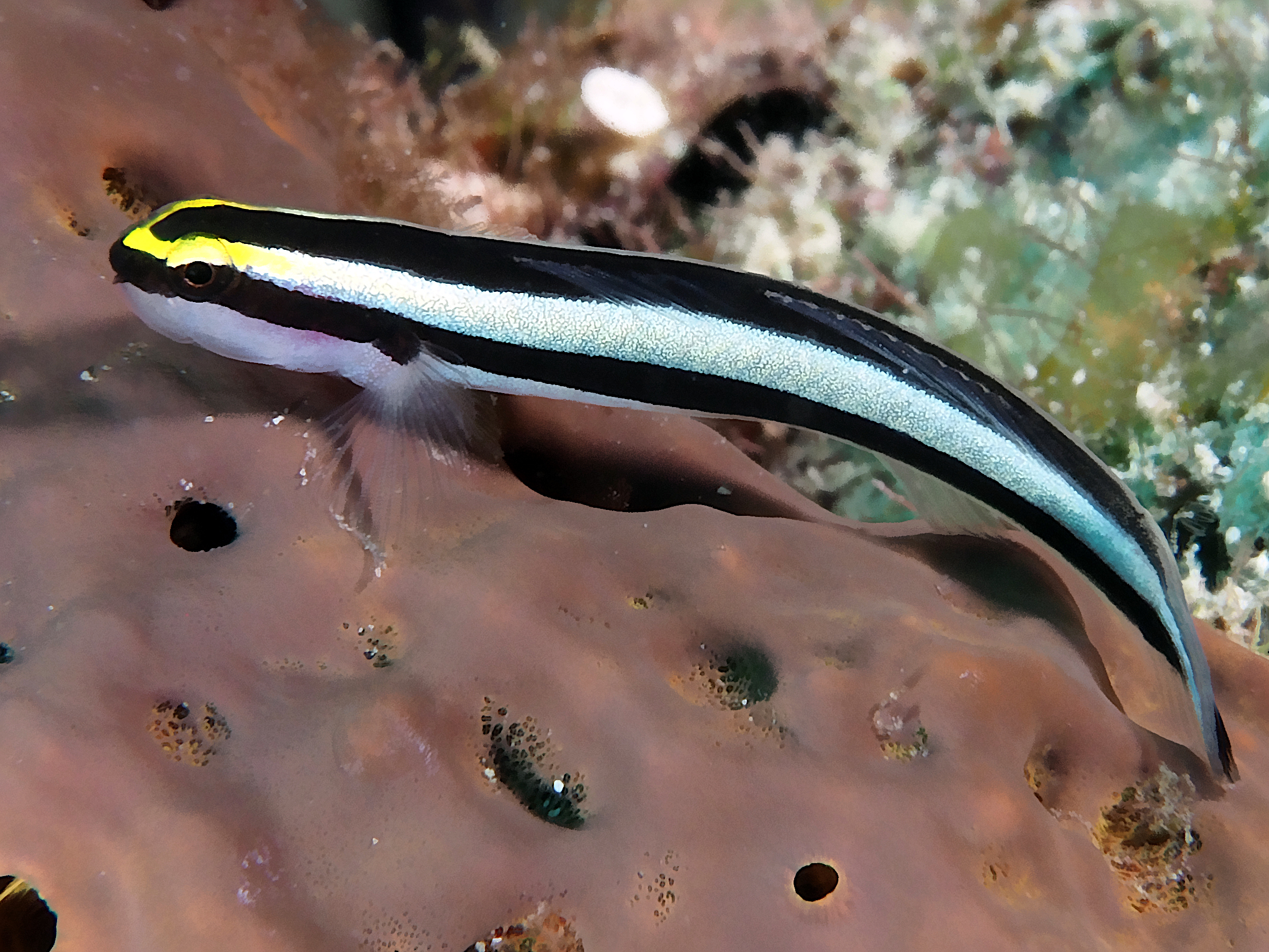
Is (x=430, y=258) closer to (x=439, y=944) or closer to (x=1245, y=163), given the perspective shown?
(x=439, y=944)

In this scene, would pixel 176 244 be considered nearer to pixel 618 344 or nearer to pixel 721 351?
pixel 618 344

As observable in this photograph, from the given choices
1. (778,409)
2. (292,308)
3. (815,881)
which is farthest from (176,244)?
(815,881)

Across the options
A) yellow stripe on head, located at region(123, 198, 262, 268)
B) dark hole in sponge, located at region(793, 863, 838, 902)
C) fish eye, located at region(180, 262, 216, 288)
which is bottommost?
dark hole in sponge, located at region(793, 863, 838, 902)

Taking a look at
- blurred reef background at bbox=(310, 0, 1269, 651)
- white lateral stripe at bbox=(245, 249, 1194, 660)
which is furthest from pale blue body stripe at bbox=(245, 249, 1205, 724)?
blurred reef background at bbox=(310, 0, 1269, 651)

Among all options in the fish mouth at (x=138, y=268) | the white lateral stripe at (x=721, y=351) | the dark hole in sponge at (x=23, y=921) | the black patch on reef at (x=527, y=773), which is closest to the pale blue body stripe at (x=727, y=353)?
the white lateral stripe at (x=721, y=351)

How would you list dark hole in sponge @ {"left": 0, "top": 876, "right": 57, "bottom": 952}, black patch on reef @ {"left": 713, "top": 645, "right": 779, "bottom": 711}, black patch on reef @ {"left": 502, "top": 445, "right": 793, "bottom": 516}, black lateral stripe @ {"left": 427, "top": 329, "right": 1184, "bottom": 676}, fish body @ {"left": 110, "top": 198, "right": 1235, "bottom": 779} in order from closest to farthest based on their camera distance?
dark hole in sponge @ {"left": 0, "top": 876, "right": 57, "bottom": 952} → black patch on reef @ {"left": 713, "top": 645, "right": 779, "bottom": 711} → fish body @ {"left": 110, "top": 198, "right": 1235, "bottom": 779} → black lateral stripe @ {"left": 427, "top": 329, "right": 1184, "bottom": 676} → black patch on reef @ {"left": 502, "top": 445, "right": 793, "bottom": 516}

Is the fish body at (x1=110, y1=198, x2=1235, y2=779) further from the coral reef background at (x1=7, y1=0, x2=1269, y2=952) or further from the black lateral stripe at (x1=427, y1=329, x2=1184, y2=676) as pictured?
the coral reef background at (x1=7, y1=0, x2=1269, y2=952)

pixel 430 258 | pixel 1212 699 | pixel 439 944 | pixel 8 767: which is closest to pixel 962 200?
pixel 1212 699
